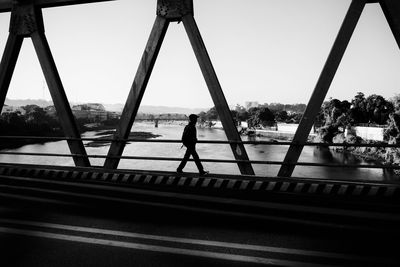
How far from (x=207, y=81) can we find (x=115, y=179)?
10.1 ft

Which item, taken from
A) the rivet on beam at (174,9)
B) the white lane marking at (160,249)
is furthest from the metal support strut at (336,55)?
the rivet on beam at (174,9)

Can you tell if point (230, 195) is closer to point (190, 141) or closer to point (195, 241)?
point (190, 141)

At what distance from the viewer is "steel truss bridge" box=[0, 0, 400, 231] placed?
4.81 metres

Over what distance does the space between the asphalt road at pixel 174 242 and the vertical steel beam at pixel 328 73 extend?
1.72 metres

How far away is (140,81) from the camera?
611cm

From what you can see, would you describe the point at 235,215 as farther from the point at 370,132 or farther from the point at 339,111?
the point at 339,111

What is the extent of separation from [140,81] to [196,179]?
2.40 m

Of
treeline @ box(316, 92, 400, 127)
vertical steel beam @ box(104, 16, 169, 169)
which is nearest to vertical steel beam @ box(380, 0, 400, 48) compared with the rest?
vertical steel beam @ box(104, 16, 169, 169)

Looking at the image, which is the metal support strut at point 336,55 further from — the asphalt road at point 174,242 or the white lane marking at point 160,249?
the white lane marking at point 160,249

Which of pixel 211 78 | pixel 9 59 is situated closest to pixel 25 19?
pixel 9 59

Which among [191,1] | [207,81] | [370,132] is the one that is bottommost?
[370,132]

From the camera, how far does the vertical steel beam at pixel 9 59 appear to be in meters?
6.76

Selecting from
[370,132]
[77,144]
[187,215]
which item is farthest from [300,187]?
[370,132]

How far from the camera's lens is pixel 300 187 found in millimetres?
5473
